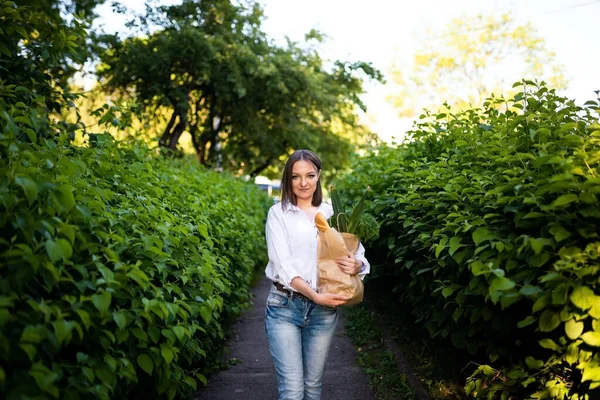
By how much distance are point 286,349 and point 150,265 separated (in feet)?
3.20

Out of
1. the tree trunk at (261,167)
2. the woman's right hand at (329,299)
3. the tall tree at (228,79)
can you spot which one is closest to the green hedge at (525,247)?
the woman's right hand at (329,299)

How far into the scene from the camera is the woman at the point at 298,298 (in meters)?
3.46

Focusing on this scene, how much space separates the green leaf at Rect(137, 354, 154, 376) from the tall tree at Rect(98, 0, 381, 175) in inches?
590

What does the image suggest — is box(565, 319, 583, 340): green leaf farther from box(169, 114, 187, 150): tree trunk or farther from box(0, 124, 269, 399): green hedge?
box(169, 114, 187, 150): tree trunk

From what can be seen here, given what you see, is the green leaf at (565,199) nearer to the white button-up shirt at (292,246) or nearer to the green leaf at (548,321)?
the green leaf at (548,321)

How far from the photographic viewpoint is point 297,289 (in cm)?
345

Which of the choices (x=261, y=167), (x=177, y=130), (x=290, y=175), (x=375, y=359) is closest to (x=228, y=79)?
(x=177, y=130)

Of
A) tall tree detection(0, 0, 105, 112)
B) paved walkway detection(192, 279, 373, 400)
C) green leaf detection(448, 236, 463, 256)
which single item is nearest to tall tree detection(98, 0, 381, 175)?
tall tree detection(0, 0, 105, 112)

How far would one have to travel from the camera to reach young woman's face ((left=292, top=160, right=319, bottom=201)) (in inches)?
150

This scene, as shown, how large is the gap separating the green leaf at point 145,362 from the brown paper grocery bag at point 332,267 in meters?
1.12

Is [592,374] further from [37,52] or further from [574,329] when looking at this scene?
[37,52]

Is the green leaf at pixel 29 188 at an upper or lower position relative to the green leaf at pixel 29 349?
upper

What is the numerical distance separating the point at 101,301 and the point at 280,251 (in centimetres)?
133

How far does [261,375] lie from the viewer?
606 cm
